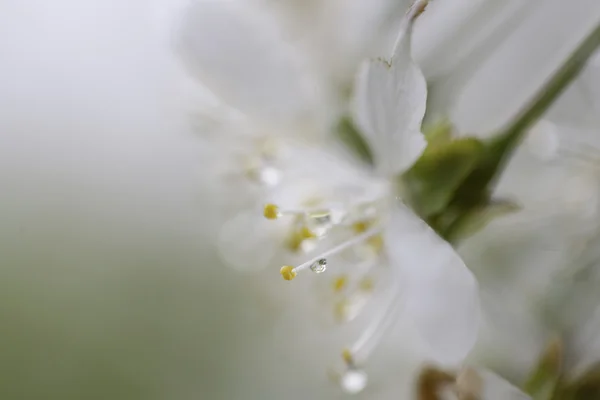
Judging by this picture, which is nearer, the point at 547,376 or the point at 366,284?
the point at 547,376

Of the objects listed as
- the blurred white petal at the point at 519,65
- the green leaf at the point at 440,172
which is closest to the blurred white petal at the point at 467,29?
the blurred white petal at the point at 519,65

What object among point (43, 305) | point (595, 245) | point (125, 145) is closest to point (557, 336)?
point (595, 245)

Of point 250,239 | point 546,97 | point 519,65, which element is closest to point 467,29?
point 519,65

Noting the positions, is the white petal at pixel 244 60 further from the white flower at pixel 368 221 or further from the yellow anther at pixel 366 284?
the yellow anther at pixel 366 284

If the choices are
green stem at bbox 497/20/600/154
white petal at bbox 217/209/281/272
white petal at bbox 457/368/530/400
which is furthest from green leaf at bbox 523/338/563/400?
white petal at bbox 217/209/281/272

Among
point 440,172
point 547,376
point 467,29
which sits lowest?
point 547,376

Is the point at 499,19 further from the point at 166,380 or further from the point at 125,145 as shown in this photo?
the point at 166,380

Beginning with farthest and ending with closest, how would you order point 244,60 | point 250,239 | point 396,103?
point 250,239, point 244,60, point 396,103

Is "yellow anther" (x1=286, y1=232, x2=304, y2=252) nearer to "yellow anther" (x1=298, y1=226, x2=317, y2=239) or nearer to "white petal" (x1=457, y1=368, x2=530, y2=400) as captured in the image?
"yellow anther" (x1=298, y1=226, x2=317, y2=239)

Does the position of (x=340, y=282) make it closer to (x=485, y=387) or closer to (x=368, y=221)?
(x=368, y=221)
